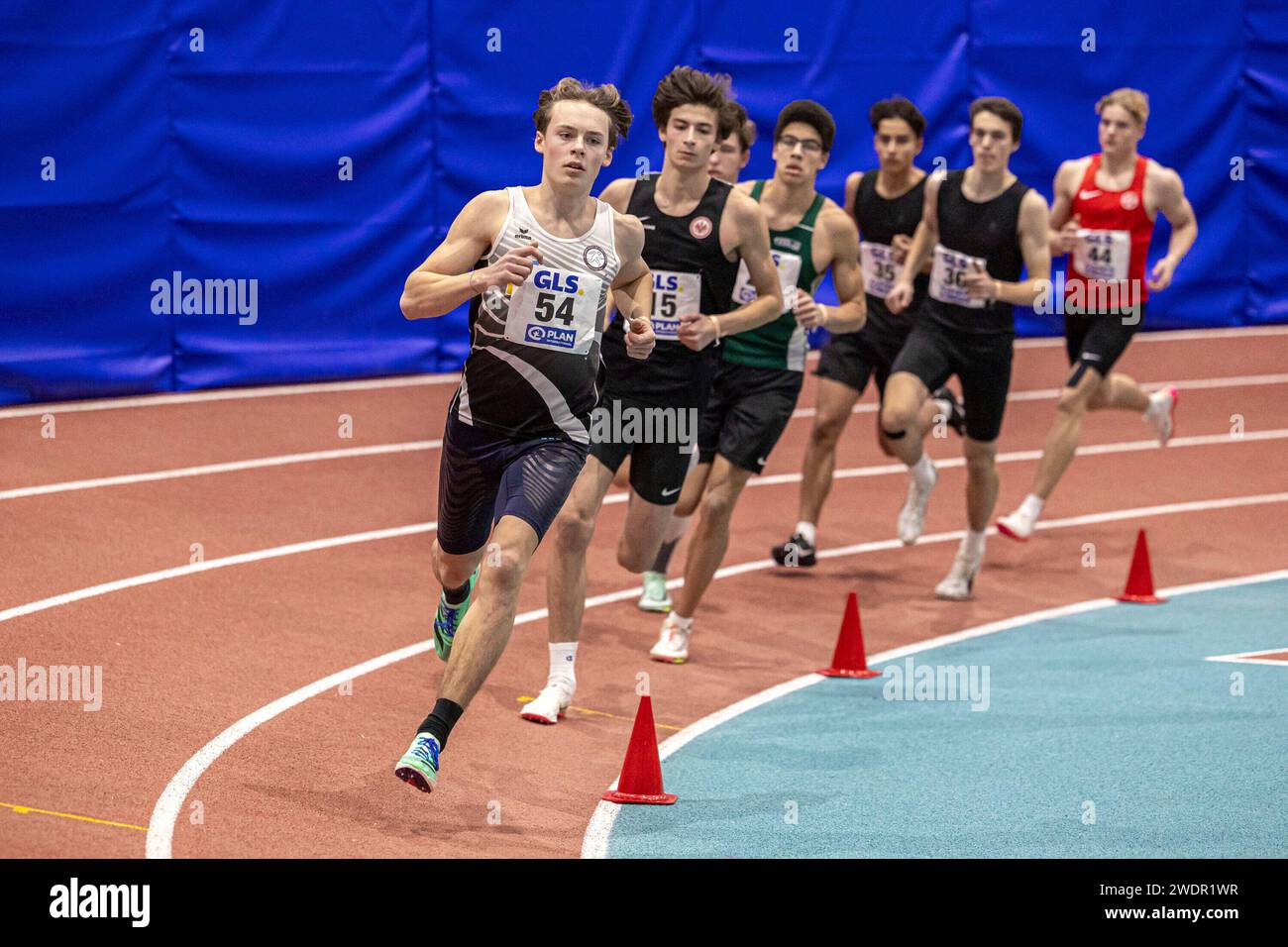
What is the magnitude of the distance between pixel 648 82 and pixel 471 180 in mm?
1833

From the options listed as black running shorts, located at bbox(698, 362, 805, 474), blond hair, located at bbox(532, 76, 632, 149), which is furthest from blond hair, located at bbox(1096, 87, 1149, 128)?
blond hair, located at bbox(532, 76, 632, 149)

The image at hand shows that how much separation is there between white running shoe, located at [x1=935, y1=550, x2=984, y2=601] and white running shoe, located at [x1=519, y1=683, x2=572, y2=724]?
112 inches

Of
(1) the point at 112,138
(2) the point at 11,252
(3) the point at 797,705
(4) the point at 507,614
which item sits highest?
(1) the point at 112,138

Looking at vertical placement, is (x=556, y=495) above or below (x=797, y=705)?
above

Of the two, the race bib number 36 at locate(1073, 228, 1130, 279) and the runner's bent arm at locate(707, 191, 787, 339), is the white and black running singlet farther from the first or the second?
the race bib number 36 at locate(1073, 228, 1130, 279)

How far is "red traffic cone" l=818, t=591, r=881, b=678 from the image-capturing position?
25.8 ft

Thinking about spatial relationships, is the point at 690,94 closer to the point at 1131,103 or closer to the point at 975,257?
the point at 975,257

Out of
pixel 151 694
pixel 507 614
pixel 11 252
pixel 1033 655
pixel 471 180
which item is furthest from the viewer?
pixel 471 180

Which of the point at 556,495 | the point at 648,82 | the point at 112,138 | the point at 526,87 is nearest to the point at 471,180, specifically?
the point at 526,87

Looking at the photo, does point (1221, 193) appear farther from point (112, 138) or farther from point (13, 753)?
point (13, 753)

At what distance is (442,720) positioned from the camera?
5.72 metres

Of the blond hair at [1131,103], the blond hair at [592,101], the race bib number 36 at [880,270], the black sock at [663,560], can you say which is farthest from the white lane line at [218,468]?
the blond hair at [592,101]

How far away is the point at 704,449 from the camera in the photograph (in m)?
8.60

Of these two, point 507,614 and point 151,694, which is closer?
point 507,614
